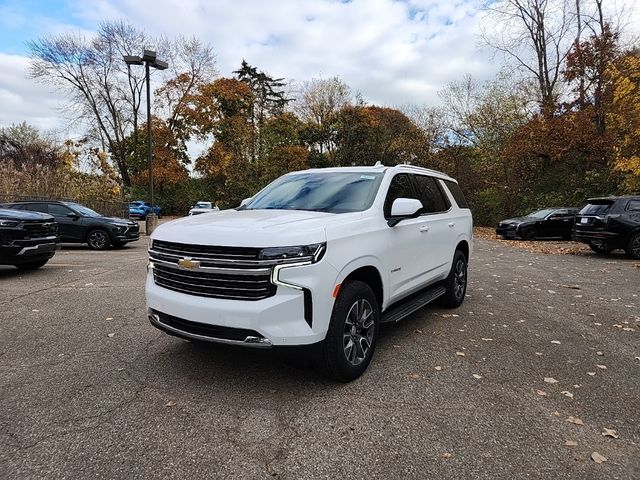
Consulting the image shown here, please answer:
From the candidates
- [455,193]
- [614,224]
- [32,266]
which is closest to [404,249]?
[455,193]

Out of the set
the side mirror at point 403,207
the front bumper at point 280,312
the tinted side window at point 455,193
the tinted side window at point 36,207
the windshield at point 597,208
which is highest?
the tinted side window at point 455,193

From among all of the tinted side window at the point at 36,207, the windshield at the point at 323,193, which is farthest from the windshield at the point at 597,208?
the tinted side window at the point at 36,207

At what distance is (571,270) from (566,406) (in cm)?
750

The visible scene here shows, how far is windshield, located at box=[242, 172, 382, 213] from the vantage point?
4.09 metres

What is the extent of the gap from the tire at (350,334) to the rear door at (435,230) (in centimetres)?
135

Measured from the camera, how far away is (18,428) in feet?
9.16

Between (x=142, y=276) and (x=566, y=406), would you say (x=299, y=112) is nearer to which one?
(x=142, y=276)

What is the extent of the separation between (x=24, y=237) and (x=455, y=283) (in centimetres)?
754

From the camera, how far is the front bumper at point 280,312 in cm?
295

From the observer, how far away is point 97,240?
41.4 ft

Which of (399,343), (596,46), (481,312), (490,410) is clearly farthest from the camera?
(596,46)

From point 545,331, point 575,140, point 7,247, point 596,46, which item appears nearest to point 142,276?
point 7,247

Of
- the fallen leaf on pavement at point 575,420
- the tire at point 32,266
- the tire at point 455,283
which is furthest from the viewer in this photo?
the tire at point 32,266

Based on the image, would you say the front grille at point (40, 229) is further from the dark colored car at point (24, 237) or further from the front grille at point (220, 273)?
the front grille at point (220, 273)
